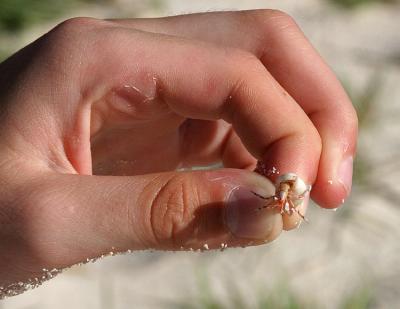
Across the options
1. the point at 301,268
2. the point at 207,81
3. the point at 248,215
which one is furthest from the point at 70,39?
the point at 301,268

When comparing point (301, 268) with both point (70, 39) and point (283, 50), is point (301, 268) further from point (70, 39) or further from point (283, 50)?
point (70, 39)

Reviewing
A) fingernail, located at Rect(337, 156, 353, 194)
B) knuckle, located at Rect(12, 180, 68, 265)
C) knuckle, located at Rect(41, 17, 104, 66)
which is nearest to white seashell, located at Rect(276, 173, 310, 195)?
fingernail, located at Rect(337, 156, 353, 194)

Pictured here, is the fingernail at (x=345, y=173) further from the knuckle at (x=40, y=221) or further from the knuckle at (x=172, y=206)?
the knuckle at (x=40, y=221)

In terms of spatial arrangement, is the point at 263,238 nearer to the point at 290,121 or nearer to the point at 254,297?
the point at 290,121

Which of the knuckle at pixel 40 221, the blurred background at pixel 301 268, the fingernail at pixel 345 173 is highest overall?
the knuckle at pixel 40 221

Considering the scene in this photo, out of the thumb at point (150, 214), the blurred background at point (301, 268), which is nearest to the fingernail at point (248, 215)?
the thumb at point (150, 214)

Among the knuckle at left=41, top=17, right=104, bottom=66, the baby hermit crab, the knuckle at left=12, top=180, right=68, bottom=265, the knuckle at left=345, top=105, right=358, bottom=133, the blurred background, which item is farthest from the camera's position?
the blurred background

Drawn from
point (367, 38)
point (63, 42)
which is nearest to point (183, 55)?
point (63, 42)

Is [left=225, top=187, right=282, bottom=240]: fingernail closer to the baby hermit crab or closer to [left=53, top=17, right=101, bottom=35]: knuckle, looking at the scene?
the baby hermit crab
